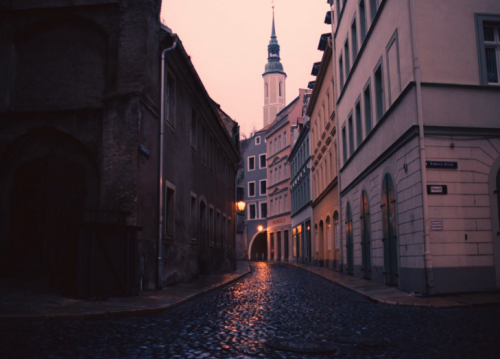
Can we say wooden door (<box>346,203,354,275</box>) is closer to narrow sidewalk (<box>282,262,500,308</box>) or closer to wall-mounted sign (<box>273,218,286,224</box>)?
narrow sidewalk (<box>282,262,500,308</box>)

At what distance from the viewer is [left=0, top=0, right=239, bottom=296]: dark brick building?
13.2 m

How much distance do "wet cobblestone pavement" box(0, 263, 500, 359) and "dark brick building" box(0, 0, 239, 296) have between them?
439 cm

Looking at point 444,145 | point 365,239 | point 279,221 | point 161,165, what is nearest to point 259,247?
point 279,221

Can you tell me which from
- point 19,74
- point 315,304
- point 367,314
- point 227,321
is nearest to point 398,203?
point 315,304

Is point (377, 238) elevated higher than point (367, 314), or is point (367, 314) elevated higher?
point (377, 238)

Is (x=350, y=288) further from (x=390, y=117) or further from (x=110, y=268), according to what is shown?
(x=110, y=268)

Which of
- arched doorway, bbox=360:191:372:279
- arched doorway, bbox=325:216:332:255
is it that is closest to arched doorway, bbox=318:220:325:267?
arched doorway, bbox=325:216:332:255

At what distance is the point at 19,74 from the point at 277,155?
165ft

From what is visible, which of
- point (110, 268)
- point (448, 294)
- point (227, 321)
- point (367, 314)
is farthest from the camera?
point (448, 294)

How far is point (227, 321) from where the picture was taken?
8422 millimetres

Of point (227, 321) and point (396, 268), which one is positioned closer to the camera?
point (227, 321)

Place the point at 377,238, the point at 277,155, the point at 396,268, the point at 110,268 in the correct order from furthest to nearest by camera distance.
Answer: the point at 277,155, the point at 377,238, the point at 396,268, the point at 110,268

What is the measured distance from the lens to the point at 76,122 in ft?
45.2

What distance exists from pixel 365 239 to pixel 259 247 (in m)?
53.8
